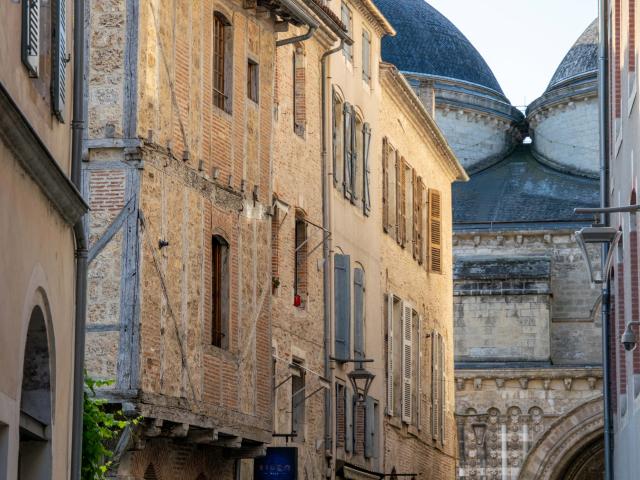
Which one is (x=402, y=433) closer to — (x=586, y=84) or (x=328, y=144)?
(x=328, y=144)

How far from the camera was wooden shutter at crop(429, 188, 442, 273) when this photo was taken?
112 feet

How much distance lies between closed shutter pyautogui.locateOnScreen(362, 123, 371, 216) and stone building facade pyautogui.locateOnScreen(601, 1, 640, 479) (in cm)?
489

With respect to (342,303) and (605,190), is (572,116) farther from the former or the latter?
(605,190)

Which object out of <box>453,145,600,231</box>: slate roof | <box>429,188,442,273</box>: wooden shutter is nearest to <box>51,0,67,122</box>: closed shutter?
<box>429,188,442,273</box>: wooden shutter

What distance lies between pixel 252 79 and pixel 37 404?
10.4 m

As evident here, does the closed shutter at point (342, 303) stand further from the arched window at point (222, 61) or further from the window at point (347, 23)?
the arched window at point (222, 61)

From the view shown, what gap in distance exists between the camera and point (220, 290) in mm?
19453

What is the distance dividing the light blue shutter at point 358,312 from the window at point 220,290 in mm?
7291

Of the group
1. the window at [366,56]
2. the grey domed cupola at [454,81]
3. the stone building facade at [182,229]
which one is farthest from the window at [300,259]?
the grey domed cupola at [454,81]

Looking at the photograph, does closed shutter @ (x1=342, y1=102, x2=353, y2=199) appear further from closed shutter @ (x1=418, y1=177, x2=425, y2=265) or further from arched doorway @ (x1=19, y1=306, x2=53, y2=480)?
arched doorway @ (x1=19, y1=306, x2=53, y2=480)

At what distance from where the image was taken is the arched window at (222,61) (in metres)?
19.8

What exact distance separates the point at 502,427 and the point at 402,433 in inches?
790

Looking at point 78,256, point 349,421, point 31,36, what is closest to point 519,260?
point 349,421

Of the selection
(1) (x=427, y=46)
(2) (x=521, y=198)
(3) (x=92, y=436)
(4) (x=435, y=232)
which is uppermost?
(1) (x=427, y=46)
